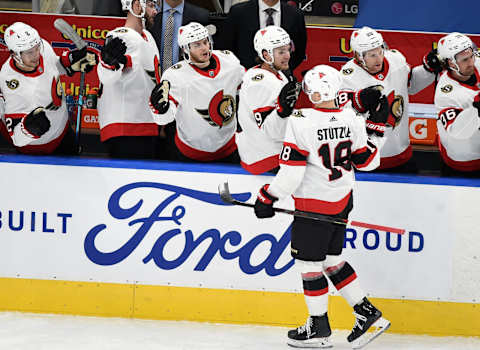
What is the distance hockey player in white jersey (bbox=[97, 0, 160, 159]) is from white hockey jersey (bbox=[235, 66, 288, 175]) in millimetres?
624

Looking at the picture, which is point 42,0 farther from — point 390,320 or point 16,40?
point 390,320

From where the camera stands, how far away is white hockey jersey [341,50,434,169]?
15.3 ft

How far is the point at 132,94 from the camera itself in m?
4.66

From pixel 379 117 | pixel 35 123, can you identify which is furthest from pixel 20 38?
pixel 379 117

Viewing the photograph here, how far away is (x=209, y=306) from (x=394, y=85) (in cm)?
171

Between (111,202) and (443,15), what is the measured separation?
3.21m

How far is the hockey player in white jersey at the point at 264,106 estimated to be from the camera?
427 centimetres

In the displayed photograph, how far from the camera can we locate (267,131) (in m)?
4.29

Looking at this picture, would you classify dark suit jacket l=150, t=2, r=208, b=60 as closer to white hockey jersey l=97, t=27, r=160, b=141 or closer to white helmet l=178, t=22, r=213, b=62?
white hockey jersey l=97, t=27, r=160, b=141

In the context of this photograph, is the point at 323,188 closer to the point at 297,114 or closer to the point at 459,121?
the point at 297,114

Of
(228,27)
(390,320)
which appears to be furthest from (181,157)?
(390,320)

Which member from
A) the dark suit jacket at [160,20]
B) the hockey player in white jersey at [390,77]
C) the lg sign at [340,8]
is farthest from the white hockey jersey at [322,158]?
the lg sign at [340,8]

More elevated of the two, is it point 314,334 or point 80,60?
point 80,60

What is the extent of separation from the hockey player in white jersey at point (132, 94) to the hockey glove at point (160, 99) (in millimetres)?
258
